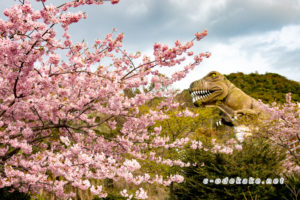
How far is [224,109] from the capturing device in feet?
45.2

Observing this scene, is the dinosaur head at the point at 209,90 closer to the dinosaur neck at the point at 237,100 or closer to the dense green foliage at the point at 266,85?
the dinosaur neck at the point at 237,100

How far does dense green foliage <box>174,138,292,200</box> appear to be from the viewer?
5117mm

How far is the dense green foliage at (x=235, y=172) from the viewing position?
512 cm

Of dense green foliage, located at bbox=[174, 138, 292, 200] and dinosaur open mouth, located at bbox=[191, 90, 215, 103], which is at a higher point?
dinosaur open mouth, located at bbox=[191, 90, 215, 103]

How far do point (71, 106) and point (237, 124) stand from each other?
9.95 metres

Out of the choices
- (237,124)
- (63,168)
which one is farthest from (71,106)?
(237,124)

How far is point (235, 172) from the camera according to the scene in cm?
523

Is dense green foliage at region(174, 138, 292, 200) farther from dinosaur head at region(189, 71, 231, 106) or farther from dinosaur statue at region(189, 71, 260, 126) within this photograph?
dinosaur head at region(189, 71, 231, 106)

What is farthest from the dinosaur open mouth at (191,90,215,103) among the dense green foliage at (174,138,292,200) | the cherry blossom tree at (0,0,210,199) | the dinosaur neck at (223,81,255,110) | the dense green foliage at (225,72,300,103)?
the cherry blossom tree at (0,0,210,199)

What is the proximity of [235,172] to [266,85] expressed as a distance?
59.1ft

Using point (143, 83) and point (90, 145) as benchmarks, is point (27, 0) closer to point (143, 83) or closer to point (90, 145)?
point (143, 83)

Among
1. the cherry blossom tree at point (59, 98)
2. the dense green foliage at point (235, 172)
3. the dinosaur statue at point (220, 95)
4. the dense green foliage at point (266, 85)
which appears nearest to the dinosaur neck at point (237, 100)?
the dinosaur statue at point (220, 95)

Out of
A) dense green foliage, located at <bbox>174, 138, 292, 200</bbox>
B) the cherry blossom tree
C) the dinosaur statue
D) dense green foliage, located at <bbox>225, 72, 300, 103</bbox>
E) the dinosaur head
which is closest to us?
the cherry blossom tree

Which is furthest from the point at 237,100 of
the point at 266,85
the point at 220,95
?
the point at 266,85
